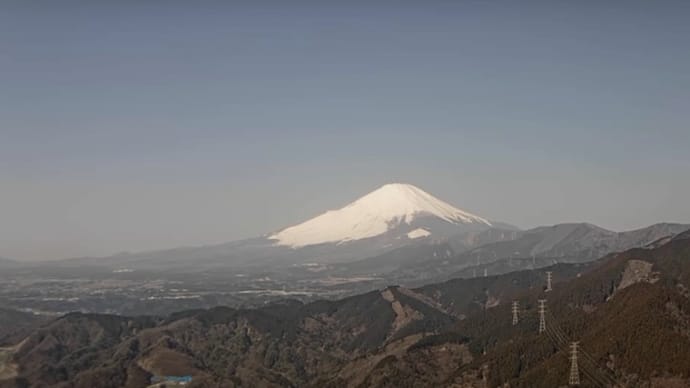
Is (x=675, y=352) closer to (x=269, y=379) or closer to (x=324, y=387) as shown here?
(x=324, y=387)

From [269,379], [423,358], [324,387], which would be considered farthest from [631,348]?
[269,379]

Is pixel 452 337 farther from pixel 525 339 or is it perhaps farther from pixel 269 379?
pixel 269 379

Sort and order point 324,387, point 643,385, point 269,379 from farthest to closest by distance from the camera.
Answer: point 269,379
point 324,387
point 643,385

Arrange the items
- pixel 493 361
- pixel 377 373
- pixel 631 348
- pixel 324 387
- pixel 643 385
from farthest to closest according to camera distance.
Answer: pixel 324 387 < pixel 377 373 < pixel 493 361 < pixel 631 348 < pixel 643 385

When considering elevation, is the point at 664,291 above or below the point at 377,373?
above

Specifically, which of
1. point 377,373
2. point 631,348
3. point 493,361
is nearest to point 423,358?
point 377,373

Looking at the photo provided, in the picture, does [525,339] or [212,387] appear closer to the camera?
[525,339]

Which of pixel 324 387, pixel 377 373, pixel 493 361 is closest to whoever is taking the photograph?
pixel 493 361

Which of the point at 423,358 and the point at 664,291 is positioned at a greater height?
the point at 664,291

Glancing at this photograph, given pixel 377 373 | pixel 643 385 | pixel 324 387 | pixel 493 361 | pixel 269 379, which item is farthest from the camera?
pixel 269 379
